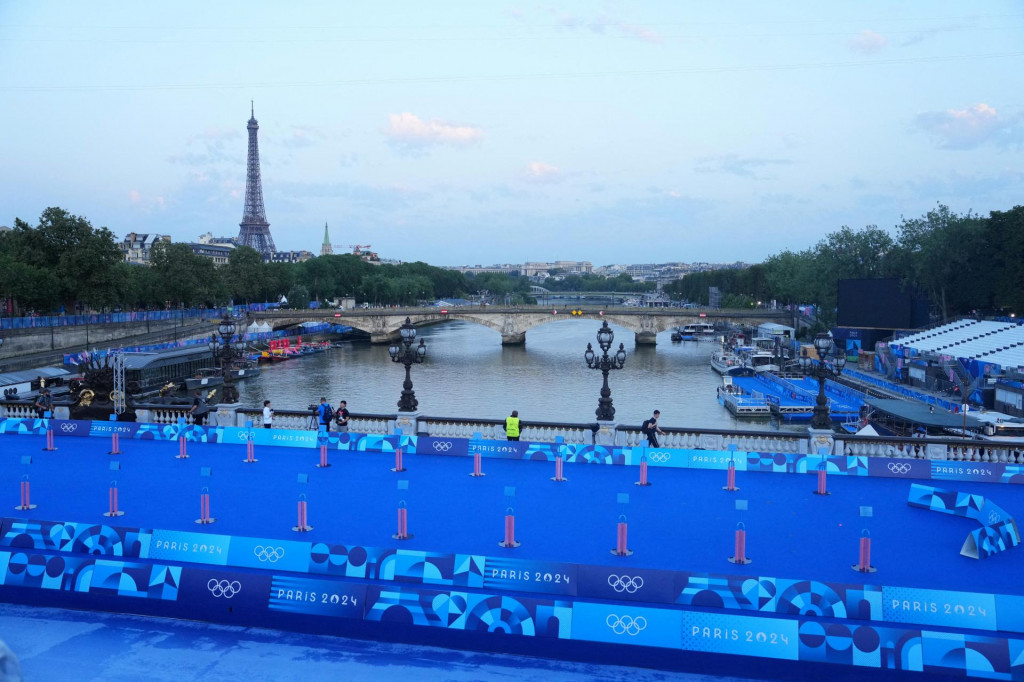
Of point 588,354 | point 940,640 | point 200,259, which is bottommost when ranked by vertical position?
point 940,640

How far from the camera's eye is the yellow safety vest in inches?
731

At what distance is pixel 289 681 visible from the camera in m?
8.97

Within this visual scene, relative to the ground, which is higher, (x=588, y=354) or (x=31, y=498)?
(x=588, y=354)

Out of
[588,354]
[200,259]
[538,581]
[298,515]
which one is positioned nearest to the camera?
[538,581]

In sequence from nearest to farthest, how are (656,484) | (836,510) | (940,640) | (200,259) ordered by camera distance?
(940,640) → (836,510) → (656,484) → (200,259)

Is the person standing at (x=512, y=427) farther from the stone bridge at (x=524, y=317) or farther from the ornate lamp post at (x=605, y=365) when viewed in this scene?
the stone bridge at (x=524, y=317)

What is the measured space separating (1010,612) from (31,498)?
15042 mm

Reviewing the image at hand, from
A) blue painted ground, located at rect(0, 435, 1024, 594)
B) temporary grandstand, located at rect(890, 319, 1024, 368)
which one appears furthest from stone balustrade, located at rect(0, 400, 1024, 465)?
temporary grandstand, located at rect(890, 319, 1024, 368)

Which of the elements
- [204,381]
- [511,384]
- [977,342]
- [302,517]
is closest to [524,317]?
[511,384]

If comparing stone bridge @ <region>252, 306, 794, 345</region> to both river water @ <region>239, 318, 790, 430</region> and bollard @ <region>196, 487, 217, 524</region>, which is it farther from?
bollard @ <region>196, 487, 217, 524</region>

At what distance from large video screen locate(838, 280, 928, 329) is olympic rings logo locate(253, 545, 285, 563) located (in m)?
57.5

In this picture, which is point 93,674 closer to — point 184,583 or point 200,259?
point 184,583

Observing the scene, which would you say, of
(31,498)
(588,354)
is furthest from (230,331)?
(588,354)

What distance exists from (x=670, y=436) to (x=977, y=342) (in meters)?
33.0
